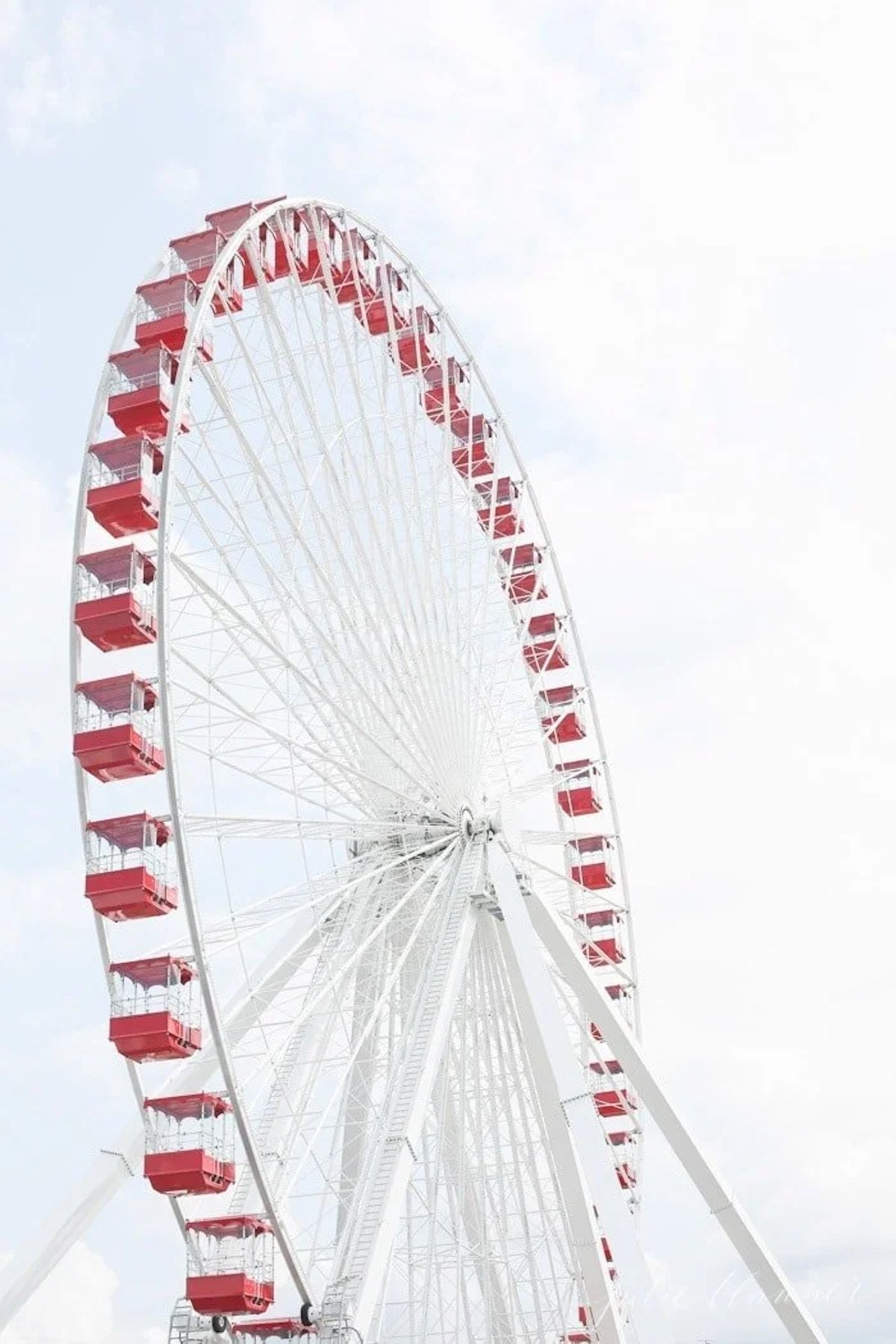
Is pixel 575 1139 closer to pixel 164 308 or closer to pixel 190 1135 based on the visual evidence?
pixel 190 1135

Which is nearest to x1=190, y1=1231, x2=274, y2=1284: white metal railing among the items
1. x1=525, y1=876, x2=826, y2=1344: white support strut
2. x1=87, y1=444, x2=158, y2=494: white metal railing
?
x1=525, y1=876, x2=826, y2=1344: white support strut

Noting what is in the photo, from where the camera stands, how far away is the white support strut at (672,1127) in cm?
1912

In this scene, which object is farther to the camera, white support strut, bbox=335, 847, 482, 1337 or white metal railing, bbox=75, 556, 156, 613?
white metal railing, bbox=75, 556, 156, 613

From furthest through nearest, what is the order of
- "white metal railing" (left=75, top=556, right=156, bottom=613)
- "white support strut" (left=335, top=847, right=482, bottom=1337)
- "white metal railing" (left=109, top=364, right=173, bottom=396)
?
"white metal railing" (left=109, top=364, right=173, bottom=396), "white metal railing" (left=75, top=556, right=156, bottom=613), "white support strut" (left=335, top=847, right=482, bottom=1337)

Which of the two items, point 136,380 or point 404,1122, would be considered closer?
point 404,1122

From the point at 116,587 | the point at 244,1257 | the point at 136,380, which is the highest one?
the point at 136,380

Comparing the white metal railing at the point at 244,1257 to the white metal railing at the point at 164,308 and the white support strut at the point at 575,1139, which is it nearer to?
the white support strut at the point at 575,1139

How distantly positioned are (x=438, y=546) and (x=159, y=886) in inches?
303

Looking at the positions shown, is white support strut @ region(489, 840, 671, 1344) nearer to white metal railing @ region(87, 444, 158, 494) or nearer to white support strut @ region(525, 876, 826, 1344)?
white support strut @ region(525, 876, 826, 1344)

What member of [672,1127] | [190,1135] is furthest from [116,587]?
[672,1127]

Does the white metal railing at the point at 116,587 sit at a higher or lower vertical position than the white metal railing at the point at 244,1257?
higher

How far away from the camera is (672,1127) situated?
20547 mm

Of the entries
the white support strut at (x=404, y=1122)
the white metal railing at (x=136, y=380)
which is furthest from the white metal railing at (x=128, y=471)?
the white support strut at (x=404, y=1122)

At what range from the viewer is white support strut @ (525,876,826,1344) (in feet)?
62.7
